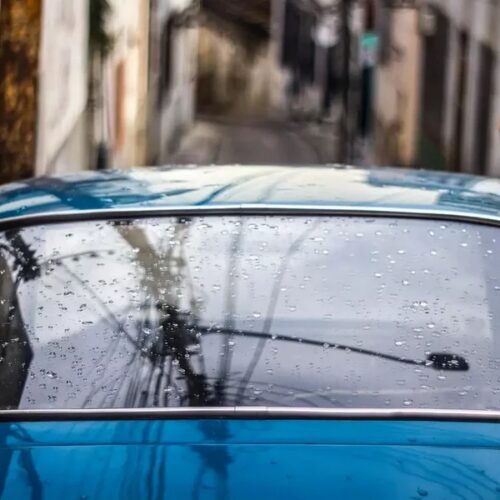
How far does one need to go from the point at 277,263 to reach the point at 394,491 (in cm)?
82

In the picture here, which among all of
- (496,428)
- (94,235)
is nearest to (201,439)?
(496,428)

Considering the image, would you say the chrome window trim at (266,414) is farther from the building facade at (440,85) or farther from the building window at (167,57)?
the building window at (167,57)

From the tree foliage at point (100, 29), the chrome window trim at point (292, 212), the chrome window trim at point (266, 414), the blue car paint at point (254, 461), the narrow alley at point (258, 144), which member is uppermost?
the tree foliage at point (100, 29)

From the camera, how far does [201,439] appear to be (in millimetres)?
2459

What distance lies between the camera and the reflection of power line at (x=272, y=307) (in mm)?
2713

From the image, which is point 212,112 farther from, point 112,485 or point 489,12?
point 112,485

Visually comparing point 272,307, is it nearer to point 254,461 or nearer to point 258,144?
point 254,461

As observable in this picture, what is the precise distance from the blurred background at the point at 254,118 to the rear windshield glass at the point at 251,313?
3676 mm

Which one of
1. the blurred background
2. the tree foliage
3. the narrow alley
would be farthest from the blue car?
the narrow alley

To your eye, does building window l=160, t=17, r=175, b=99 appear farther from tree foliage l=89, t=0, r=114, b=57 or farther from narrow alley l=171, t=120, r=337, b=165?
tree foliage l=89, t=0, r=114, b=57

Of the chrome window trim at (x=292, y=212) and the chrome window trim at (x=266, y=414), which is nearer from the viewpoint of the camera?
the chrome window trim at (x=266, y=414)

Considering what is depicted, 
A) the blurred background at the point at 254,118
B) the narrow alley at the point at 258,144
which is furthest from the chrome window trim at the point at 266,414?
the narrow alley at the point at 258,144

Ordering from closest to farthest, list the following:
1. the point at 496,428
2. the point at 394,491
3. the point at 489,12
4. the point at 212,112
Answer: the point at 394,491
the point at 496,428
the point at 489,12
the point at 212,112

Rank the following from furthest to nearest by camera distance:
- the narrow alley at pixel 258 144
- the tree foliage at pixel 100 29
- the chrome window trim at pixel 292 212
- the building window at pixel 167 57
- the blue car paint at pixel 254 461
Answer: the narrow alley at pixel 258 144
the building window at pixel 167 57
the tree foliage at pixel 100 29
the chrome window trim at pixel 292 212
the blue car paint at pixel 254 461
